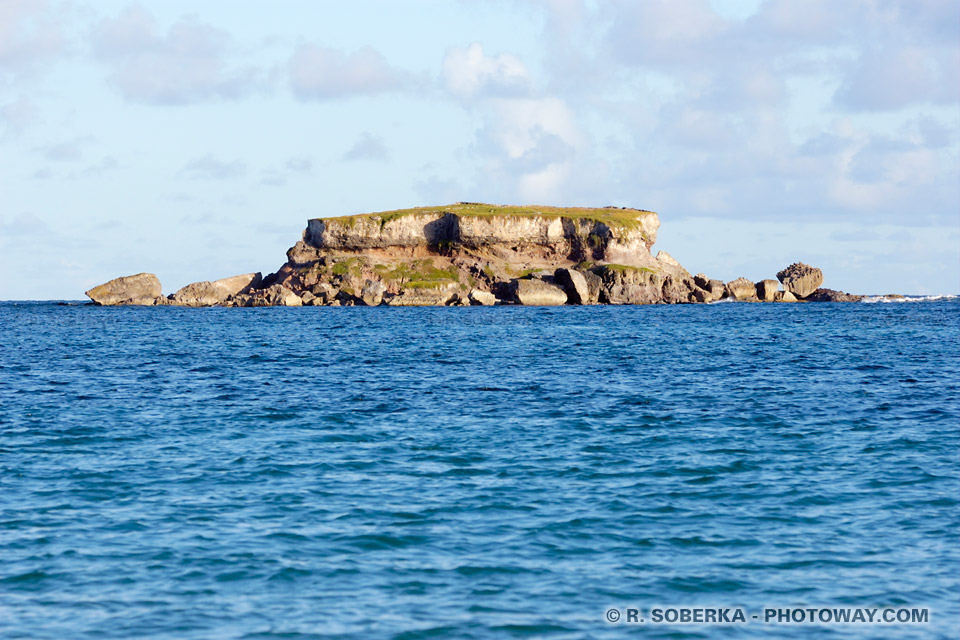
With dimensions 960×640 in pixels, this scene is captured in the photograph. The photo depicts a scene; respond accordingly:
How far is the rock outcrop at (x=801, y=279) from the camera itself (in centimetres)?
15700

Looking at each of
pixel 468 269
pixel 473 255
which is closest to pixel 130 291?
pixel 468 269

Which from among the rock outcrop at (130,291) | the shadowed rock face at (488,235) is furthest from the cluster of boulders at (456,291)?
the shadowed rock face at (488,235)

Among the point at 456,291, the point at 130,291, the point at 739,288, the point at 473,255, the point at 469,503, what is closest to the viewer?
the point at 469,503

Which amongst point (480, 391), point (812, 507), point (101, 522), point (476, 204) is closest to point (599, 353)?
point (480, 391)

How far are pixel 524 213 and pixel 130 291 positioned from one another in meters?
68.1

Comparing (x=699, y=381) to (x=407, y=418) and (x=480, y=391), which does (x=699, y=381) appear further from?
(x=407, y=418)

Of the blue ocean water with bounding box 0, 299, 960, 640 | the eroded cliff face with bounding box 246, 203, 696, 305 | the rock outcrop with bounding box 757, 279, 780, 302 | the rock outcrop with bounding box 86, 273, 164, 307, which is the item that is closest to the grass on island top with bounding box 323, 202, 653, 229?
the eroded cliff face with bounding box 246, 203, 696, 305

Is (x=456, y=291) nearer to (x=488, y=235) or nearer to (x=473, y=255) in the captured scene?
(x=473, y=255)

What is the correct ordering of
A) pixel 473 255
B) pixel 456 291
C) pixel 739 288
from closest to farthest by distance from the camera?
1. pixel 456 291
2. pixel 739 288
3. pixel 473 255

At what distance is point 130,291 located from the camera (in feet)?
477

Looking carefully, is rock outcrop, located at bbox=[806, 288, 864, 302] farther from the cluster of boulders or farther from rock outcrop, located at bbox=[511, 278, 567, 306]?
rock outcrop, located at bbox=[511, 278, 567, 306]

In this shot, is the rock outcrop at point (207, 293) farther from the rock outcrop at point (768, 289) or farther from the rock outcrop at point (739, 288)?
the rock outcrop at point (768, 289)

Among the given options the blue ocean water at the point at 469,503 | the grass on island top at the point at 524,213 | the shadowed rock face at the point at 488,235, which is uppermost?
the grass on island top at the point at 524,213

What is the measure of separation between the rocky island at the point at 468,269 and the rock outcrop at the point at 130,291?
0.53ft
